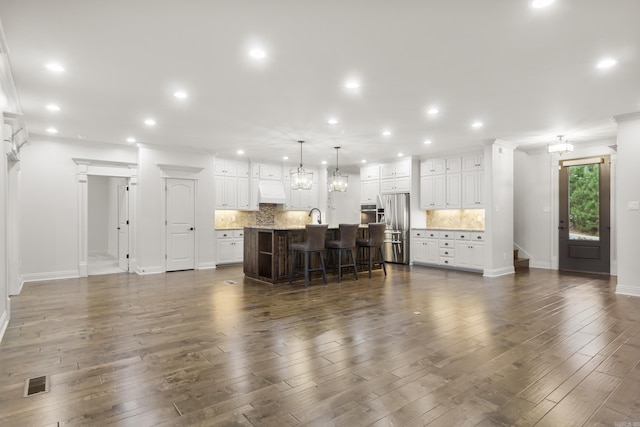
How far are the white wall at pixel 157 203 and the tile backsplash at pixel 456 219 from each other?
547 cm

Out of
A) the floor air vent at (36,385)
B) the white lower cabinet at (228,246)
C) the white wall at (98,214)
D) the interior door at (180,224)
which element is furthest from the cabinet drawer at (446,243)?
the white wall at (98,214)

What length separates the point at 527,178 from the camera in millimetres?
7887

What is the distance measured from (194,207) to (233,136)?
A: 2.15 metres

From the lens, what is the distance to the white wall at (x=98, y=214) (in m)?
10.4

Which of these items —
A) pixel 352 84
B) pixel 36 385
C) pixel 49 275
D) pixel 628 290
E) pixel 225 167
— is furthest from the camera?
pixel 225 167

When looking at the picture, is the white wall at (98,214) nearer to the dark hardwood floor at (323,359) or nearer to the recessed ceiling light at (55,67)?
the dark hardwood floor at (323,359)

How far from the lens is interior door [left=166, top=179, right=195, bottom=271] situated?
289 inches

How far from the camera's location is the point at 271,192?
909cm

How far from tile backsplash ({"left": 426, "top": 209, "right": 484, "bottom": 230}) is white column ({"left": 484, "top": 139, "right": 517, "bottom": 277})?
71 centimetres

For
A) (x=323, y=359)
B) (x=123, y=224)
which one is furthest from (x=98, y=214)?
(x=323, y=359)

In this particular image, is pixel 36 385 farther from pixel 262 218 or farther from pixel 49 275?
pixel 262 218

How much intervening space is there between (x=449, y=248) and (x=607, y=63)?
492 cm

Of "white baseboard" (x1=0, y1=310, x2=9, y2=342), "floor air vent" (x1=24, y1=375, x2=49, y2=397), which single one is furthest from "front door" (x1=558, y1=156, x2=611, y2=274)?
"white baseboard" (x1=0, y1=310, x2=9, y2=342)

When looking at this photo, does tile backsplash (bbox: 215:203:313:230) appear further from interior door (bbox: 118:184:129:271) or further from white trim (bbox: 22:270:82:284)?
white trim (bbox: 22:270:82:284)
